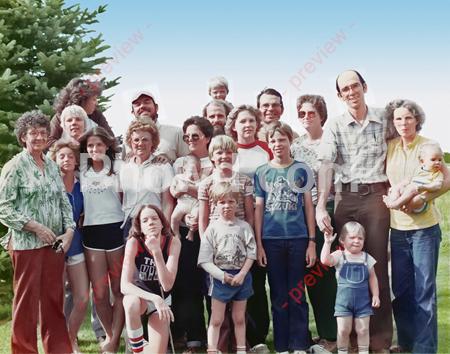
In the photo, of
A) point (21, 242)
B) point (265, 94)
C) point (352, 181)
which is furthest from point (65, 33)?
point (352, 181)

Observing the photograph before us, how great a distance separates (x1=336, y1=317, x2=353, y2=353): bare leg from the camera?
18.1 feet

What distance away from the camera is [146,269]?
5.23 m

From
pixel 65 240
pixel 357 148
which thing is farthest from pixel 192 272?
pixel 357 148

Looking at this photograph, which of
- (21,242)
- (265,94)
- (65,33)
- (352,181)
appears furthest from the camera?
(65,33)

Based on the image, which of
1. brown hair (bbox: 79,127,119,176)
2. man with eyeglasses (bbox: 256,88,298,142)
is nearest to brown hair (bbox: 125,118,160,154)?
brown hair (bbox: 79,127,119,176)

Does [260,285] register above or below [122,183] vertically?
below

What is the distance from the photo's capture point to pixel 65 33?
991 centimetres

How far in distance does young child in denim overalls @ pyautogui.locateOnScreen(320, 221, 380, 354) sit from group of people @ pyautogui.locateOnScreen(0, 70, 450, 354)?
13 millimetres

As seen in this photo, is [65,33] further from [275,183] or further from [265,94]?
[275,183]

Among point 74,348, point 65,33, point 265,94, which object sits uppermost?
point 65,33

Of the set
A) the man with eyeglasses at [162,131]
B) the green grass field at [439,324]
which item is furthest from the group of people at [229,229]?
the green grass field at [439,324]

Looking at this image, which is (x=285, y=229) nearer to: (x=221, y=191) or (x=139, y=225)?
(x=221, y=191)

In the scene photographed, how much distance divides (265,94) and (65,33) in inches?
197

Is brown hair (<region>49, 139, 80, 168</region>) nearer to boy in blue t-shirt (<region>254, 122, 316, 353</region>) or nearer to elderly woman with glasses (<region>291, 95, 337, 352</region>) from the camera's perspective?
boy in blue t-shirt (<region>254, 122, 316, 353</region>)
